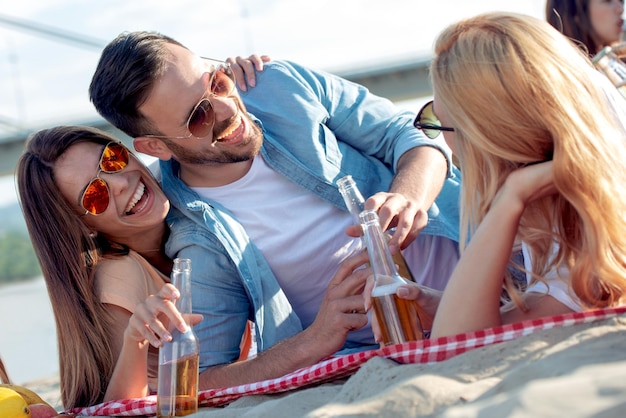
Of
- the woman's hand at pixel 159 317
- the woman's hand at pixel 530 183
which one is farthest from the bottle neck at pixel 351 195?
the woman's hand at pixel 530 183

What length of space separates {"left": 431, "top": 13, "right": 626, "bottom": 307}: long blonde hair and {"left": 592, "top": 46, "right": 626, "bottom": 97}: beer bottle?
39.6 inches

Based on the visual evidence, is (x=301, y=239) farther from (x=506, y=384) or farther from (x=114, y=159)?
(x=506, y=384)

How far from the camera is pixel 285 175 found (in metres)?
3.72

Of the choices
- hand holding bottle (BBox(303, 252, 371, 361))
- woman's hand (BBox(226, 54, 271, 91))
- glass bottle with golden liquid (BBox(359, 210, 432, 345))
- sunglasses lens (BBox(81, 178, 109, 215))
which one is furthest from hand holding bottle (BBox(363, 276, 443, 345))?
woman's hand (BBox(226, 54, 271, 91))

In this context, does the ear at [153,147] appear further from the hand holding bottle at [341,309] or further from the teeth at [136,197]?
the hand holding bottle at [341,309]

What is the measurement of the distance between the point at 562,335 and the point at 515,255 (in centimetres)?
125

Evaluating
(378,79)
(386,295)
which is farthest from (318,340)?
(378,79)

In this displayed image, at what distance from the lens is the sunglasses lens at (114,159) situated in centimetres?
347

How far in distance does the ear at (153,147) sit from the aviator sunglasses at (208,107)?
2.0 inches

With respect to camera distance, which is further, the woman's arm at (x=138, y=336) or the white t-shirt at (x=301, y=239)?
the white t-shirt at (x=301, y=239)

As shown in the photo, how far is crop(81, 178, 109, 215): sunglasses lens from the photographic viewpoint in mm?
3438

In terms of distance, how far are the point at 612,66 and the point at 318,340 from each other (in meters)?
1.62

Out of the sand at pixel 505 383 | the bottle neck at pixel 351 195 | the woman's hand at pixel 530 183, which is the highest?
the bottle neck at pixel 351 195

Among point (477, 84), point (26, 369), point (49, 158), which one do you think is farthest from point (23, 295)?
point (477, 84)
